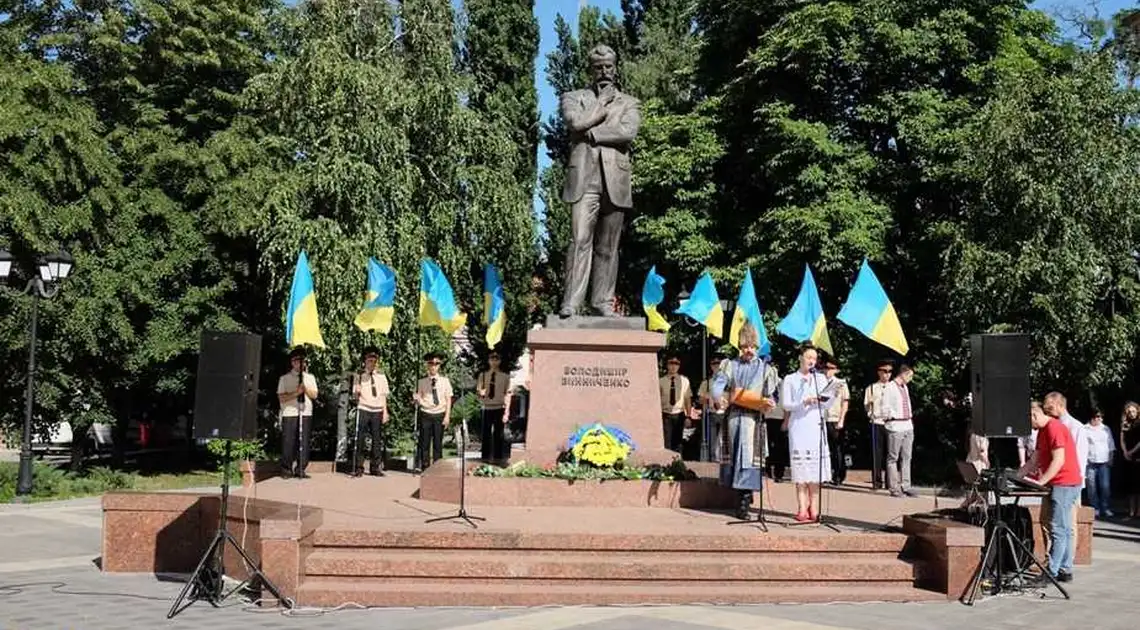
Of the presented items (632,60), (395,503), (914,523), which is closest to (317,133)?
(395,503)

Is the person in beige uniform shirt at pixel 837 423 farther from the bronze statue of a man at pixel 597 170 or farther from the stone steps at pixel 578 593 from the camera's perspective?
the stone steps at pixel 578 593

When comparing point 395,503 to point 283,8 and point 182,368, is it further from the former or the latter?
point 283,8

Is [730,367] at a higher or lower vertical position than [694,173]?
lower

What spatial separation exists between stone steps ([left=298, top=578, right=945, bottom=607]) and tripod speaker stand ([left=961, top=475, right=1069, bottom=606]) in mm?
356

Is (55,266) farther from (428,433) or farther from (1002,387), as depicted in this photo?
(1002,387)

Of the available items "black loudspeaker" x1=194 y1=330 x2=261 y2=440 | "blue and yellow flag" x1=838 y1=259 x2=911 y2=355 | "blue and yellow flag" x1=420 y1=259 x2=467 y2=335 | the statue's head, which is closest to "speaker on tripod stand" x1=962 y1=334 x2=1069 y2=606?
"blue and yellow flag" x1=838 y1=259 x2=911 y2=355

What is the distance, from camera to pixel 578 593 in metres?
8.80

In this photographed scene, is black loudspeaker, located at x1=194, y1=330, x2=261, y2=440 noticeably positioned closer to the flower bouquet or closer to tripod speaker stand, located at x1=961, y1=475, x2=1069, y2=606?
the flower bouquet

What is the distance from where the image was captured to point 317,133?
76.7ft

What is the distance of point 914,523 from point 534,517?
11.8 ft

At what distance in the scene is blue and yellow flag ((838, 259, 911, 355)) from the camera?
1384 centimetres

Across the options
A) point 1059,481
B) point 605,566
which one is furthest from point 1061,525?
point 605,566

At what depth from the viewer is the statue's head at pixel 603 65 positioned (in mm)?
13406

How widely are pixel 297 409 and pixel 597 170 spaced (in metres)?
5.20
